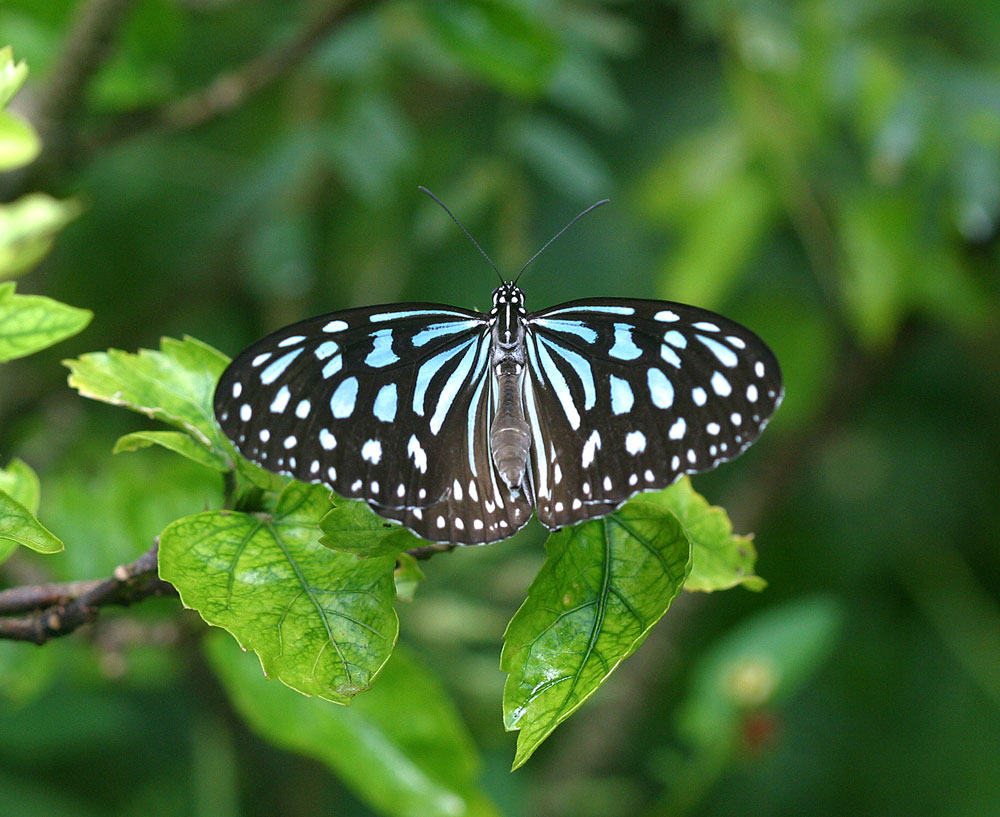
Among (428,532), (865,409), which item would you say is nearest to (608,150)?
(865,409)

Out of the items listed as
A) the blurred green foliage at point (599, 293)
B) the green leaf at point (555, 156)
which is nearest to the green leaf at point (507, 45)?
the blurred green foliage at point (599, 293)

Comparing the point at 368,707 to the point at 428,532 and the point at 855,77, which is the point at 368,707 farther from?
the point at 855,77

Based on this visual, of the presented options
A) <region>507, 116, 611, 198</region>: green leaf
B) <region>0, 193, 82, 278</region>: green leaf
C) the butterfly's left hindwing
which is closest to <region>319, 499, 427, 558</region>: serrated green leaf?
the butterfly's left hindwing

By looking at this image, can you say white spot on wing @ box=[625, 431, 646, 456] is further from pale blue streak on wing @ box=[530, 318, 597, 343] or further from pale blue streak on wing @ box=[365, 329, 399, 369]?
pale blue streak on wing @ box=[365, 329, 399, 369]

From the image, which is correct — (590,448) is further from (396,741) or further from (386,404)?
(396,741)

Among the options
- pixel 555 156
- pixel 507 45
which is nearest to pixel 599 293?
pixel 555 156

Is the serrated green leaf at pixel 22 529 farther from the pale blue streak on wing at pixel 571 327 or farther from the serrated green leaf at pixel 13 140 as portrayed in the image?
the pale blue streak on wing at pixel 571 327
